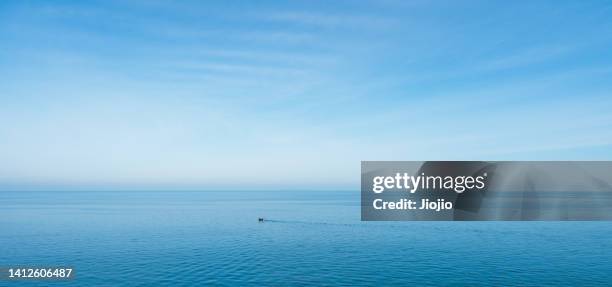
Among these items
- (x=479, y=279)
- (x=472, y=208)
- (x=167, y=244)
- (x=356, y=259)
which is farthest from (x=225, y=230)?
(x=472, y=208)

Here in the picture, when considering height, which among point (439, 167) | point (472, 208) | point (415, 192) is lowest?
point (472, 208)

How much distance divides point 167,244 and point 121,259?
1846 centimetres

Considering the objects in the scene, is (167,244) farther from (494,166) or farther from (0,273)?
(494,166)

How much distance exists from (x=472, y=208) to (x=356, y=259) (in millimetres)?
121055

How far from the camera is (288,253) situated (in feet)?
278

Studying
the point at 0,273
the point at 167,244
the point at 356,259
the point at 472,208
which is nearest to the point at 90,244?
the point at 167,244

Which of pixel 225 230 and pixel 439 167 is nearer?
pixel 439 167

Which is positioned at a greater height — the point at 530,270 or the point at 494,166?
the point at 494,166

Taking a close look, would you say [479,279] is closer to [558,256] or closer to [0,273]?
[558,256]

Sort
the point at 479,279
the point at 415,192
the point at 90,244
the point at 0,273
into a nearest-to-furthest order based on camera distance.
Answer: the point at 415,192
the point at 0,273
the point at 479,279
the point at 90,244

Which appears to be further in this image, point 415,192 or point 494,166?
point 494,166

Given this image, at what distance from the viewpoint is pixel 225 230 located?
123562 millimetres

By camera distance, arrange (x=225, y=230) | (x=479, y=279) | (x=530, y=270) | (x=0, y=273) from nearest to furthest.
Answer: (x=0, y=273), (x=479, y=279), (x=530, y=270), (x=225, y=230)

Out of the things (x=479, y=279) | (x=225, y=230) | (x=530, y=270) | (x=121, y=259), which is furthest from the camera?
(x=225, y=230)
